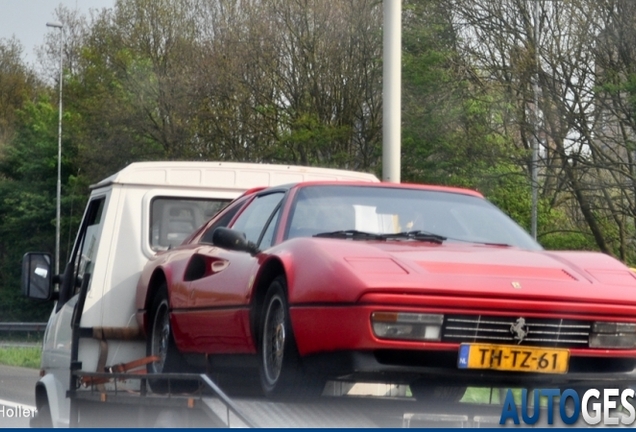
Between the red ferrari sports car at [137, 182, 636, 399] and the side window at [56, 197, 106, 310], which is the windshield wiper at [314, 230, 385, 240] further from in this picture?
the side window at [56, 197, 106, 310]

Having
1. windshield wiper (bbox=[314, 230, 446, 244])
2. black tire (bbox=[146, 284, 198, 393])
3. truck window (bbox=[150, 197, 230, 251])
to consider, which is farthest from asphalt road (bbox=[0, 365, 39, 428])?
windshield wiper (bbox=[314, 230, 446, 244])

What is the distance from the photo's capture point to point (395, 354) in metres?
4.77

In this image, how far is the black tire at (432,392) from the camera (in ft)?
16.2

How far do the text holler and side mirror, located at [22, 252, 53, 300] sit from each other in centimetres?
594

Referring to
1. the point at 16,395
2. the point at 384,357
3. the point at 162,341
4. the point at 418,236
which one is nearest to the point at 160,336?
the point at 162,341

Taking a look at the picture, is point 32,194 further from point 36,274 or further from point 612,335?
point 612,335

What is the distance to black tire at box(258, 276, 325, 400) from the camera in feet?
16.3

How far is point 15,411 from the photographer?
1420 centimetres

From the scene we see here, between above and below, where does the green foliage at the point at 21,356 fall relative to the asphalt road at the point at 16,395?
below

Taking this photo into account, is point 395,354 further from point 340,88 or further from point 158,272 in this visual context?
point 340,88

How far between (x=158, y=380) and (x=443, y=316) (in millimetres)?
1645

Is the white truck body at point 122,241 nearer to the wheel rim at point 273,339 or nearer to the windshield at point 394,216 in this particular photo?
the windshield at point 394,216

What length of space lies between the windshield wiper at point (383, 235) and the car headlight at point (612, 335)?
37.7 inches

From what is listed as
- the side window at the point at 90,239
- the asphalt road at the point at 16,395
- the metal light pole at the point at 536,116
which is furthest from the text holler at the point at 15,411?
the metal light pole at the point at 536,116
